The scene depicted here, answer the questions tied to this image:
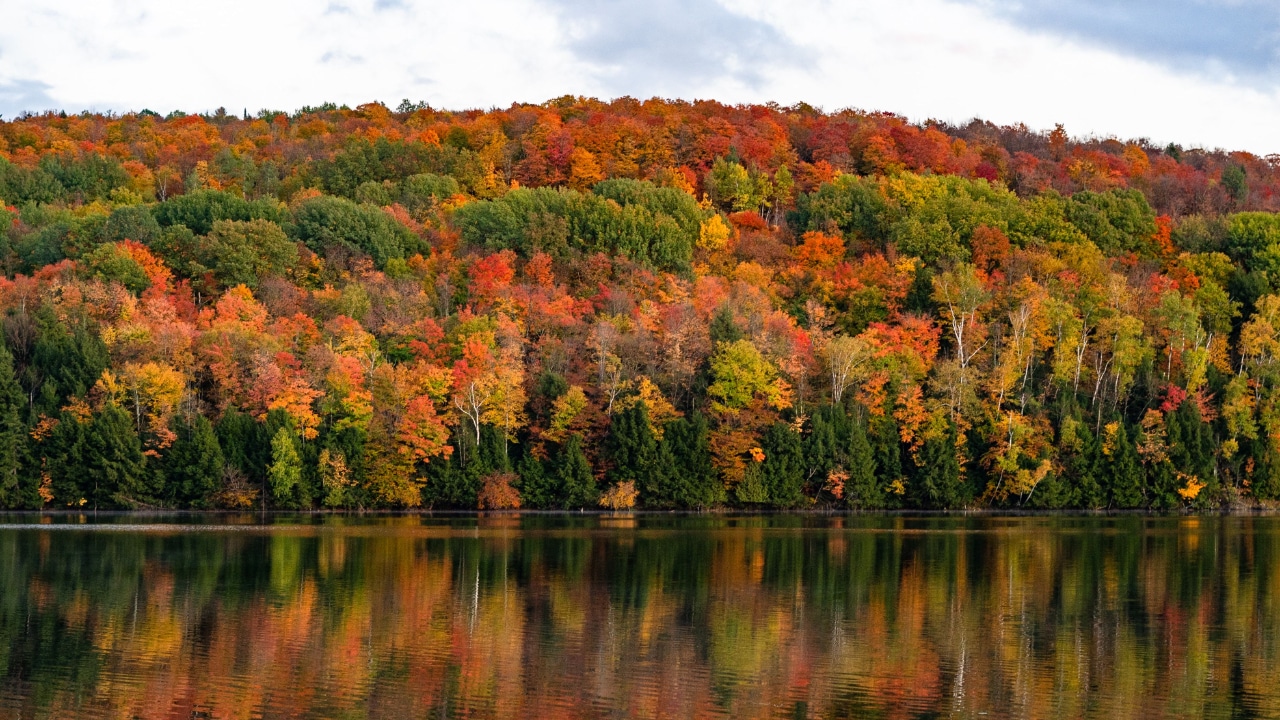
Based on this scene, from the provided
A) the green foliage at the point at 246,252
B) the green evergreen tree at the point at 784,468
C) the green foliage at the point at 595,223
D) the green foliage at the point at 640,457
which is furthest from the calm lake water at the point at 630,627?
the green foliage at the point at 595,223

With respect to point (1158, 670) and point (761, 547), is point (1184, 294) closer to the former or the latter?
point (761, 547)

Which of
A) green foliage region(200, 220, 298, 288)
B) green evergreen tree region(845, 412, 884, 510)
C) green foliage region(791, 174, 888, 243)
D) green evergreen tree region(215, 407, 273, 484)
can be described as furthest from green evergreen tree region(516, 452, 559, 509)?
green foliage region(791, 174, 888, 243)

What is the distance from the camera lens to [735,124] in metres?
160

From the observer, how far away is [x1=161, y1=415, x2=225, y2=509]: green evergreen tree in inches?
3282

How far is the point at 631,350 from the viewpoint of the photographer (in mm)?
95000

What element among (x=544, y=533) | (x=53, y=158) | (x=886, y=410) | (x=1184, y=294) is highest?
(x=53, y=158)

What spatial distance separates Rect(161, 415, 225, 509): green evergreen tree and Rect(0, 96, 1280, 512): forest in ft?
0.53

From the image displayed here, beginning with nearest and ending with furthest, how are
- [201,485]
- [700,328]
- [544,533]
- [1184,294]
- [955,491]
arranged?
[544,533]
[201,485]
[955,491]
[700,328]
[1184,294]

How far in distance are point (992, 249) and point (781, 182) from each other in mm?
36867

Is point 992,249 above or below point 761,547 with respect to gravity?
above

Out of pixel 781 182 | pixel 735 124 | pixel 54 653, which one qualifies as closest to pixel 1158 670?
pixel 54 653

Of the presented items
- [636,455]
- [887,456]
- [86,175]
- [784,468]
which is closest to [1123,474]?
[887,456]

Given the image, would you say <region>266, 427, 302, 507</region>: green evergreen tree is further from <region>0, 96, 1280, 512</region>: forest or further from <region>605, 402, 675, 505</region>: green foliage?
<region>605, 402, 675, 505</region>: green foliage

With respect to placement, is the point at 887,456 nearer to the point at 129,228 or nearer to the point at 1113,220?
the point at 1113,220
